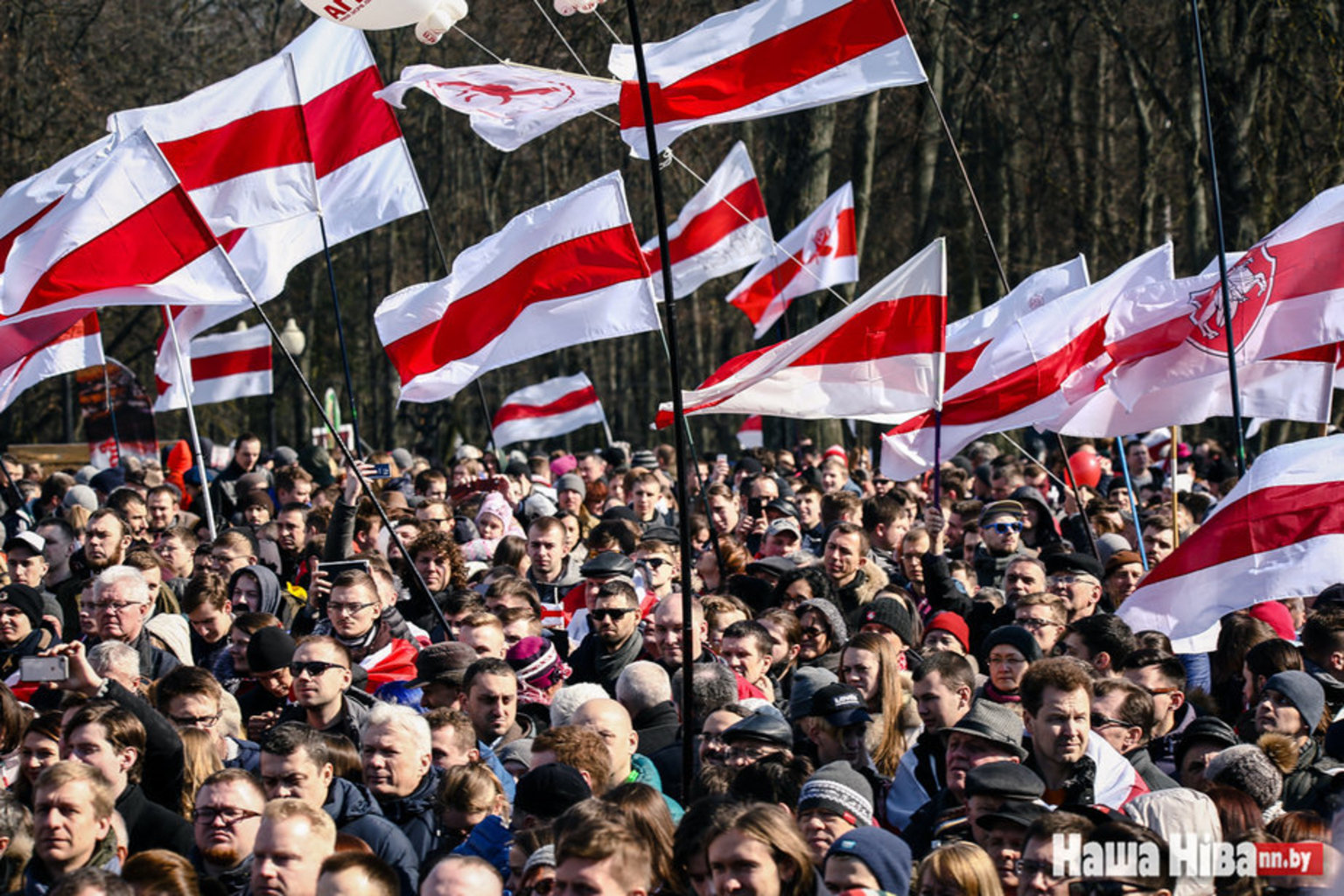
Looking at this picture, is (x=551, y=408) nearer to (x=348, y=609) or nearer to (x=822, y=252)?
(x=822, y=252)

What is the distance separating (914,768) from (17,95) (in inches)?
950

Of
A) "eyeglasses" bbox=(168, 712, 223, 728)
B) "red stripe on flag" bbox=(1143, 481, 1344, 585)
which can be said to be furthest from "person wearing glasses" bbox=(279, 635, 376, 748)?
"red stripe on flag" bbox=(1143, 481, 1344, 585)

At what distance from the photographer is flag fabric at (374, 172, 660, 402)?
9.09 meters

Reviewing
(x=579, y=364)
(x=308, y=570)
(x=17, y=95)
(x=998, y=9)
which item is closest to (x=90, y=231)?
(x=308, y=570)

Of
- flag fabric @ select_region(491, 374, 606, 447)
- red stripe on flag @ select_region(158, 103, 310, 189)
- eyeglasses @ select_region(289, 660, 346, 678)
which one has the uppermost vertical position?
red stripe on flag @ select_region(158, 103, 310, 189)

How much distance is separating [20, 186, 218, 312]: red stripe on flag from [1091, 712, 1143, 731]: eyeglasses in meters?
4.68

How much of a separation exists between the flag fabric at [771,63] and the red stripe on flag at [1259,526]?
252cm

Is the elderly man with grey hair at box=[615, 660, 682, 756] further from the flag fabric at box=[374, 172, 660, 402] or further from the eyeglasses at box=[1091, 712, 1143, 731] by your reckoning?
the flag fabric at box=[374, 172, 660, 402]

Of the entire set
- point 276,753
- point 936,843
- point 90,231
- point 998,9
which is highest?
point 998,9

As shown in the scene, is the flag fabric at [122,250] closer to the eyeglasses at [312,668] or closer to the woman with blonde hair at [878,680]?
the eyeglasses at [312,668]

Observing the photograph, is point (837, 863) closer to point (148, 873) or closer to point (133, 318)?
point (148, 873)

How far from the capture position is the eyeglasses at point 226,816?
17.6 ft

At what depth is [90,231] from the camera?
28.5 feet

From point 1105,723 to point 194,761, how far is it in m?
2.99
